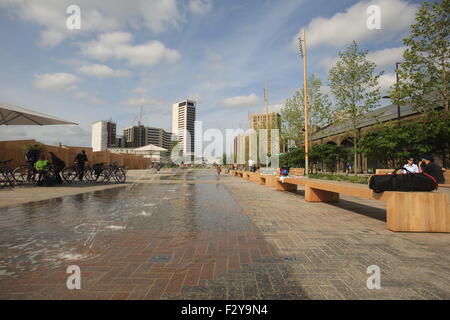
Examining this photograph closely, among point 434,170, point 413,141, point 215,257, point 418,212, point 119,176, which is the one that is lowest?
point 215,257

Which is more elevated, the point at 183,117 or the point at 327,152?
the point at 183,117

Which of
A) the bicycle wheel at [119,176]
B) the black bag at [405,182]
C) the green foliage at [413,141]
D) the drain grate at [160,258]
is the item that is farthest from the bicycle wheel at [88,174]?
the green foliage at [413,141]

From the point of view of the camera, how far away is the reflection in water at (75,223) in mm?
3101

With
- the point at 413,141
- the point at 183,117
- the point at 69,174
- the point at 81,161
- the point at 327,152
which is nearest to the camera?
the point at 69,174

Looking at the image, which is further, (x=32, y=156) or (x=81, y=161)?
(x=81, y=161)

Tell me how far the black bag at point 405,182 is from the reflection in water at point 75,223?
8.27 feet

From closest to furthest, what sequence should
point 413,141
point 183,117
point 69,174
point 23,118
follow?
point 23,118
point 69,174
point 413,141
point 183,117

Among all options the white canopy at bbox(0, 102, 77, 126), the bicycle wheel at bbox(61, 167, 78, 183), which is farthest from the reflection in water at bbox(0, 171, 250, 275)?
the bicycle wheel at bbox(61, 167, 78, 183)

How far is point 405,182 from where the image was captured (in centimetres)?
445

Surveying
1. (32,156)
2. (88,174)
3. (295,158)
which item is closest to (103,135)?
(295,158)

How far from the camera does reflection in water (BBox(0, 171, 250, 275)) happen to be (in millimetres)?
3101

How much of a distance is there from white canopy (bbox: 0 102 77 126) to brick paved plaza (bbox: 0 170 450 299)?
6.76m

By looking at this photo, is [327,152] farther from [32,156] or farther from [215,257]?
[215,257]

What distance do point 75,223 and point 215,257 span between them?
3162mm
